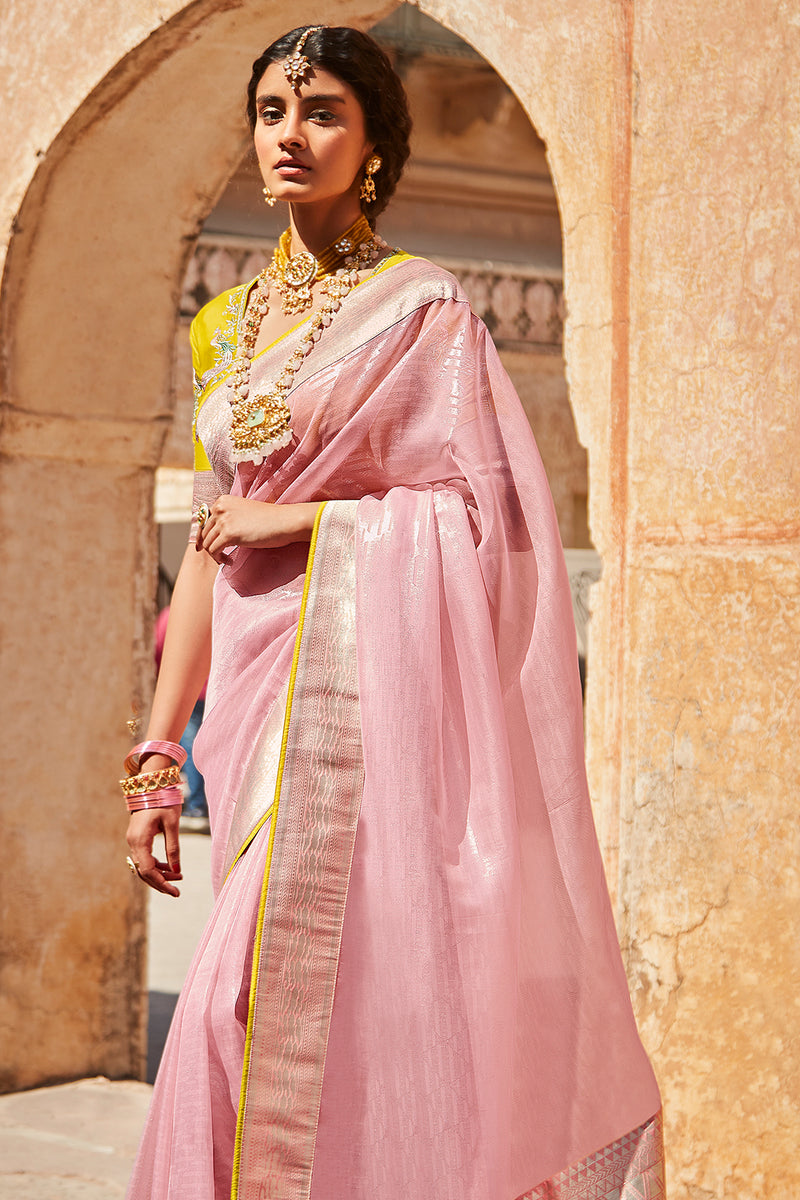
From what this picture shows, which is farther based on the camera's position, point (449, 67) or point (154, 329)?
point (449, 67)

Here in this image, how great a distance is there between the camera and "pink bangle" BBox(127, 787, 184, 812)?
Result: 1776 millimetres

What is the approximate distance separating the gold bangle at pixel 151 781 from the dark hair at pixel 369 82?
72 cm

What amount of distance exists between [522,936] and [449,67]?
6895 millimetres

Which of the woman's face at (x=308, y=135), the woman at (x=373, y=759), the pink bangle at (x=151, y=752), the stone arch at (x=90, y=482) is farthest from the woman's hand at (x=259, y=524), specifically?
the stone arch at (x=90, y=482)

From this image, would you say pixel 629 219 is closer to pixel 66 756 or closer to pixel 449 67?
pixel 66 756

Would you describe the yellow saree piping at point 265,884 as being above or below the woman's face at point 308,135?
below

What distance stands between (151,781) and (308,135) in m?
0.78

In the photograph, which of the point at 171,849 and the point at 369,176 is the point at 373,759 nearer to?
the point at 171,849

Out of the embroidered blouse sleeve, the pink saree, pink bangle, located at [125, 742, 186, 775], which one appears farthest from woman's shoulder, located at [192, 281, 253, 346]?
pink bangle, located at [125, 742, 186, 775]

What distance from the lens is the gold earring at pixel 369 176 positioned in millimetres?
1806

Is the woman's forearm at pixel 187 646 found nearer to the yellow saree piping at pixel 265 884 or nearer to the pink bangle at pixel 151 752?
the pink bangle at pixel 151 752

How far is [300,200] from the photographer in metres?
1.74

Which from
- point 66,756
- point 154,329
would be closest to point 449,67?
point 154,329

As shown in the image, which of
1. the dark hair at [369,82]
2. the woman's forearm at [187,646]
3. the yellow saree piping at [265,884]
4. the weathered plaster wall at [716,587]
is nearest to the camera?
the yellow saree piping at [265,884]
